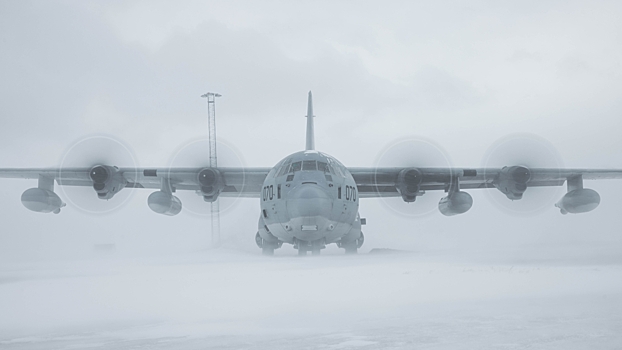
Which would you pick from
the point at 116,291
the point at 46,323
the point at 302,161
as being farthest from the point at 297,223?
the point at 46,323

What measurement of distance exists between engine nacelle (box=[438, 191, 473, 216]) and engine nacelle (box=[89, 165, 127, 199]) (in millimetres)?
15330

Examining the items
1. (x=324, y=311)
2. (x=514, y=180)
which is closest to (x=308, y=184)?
(x=514, y=180)

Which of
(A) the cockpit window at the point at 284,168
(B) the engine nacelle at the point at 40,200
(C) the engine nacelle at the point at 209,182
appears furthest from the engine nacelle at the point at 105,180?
(A) the cockpit window at the point at 284,168

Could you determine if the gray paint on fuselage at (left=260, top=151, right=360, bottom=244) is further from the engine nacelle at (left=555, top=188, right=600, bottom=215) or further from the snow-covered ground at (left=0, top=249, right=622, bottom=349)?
the engine nacelle at (left=555, top=188, right=600, bottom=215)

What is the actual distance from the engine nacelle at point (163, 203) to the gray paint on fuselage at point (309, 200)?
17.8ft

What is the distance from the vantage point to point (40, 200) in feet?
74.6

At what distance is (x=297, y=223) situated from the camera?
61.2ft

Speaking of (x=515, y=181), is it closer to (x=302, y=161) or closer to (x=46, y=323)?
(x=302, y=161)

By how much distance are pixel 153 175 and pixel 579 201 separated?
763 inches

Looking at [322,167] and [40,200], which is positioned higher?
[40,200]

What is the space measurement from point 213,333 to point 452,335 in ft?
8.22

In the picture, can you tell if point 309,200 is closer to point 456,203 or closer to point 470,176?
point 456,203

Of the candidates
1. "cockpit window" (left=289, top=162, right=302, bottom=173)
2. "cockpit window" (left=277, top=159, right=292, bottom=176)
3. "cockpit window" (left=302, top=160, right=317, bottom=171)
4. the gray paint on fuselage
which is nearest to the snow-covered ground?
the gray paint on fuselage

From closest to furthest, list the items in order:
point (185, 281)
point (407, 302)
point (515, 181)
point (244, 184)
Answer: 1. point (407, 302)
2. point (185, 281)
3. point (515, 181)
4. point (244, 184)
